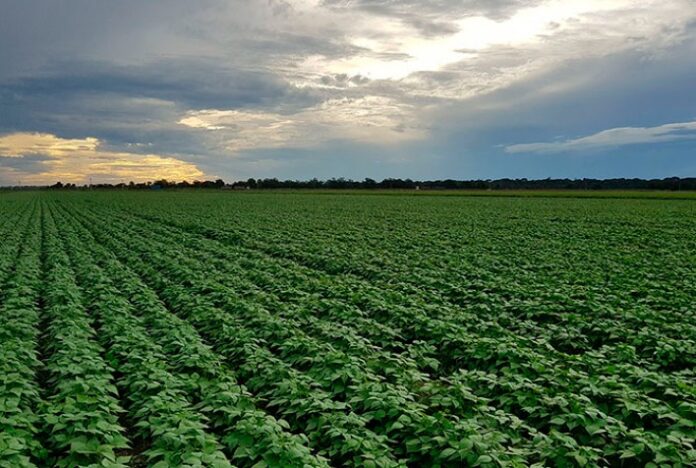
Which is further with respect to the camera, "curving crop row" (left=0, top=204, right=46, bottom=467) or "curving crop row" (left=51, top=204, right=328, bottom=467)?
"curving crop row" (left=0, top=204, right=46, bottom=467)

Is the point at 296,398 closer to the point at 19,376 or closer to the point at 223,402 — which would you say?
the point at 223,402

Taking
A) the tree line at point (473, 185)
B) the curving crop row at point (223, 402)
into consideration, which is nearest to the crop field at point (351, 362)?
the curving crop row at point (223, 402)

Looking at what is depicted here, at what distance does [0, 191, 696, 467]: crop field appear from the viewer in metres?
5.93

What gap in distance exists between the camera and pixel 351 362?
823 centimetres

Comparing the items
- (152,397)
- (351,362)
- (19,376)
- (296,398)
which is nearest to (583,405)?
(351,362)

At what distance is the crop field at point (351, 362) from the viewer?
5934 millimetres

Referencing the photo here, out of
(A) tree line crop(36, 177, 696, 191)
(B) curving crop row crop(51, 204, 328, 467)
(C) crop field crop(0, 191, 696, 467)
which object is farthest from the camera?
(A) tree line crop(36, 177, 696, 191)

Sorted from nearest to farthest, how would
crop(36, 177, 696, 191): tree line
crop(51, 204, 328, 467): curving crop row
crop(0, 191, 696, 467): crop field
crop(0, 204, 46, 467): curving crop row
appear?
crop(51, 204, 328, 467): curving crop row, crop(0, 204, 46, 467): curving crop row, crop(0, 191, 696, 467): crop field, crop(36, 177, 696, 191): tree line

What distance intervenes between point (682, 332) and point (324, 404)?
774 cm

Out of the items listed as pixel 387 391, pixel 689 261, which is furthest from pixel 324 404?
pixel 689 261

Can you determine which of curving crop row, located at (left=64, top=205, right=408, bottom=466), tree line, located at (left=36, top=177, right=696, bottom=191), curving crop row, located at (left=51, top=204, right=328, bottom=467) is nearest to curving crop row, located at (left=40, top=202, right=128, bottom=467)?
curving crop row, located at (left=51, top=204, right=328, bottom=467)

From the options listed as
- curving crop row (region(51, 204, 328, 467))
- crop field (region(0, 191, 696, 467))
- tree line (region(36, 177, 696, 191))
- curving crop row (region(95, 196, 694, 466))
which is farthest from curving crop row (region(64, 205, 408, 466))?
tree line (region(36, 177, 696, 191))

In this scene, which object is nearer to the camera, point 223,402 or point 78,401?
point 78,401

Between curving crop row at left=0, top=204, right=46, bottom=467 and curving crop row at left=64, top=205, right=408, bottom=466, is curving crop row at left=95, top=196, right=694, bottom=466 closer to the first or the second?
curving crop row at left=64, top=205, right=408, bottom=466
